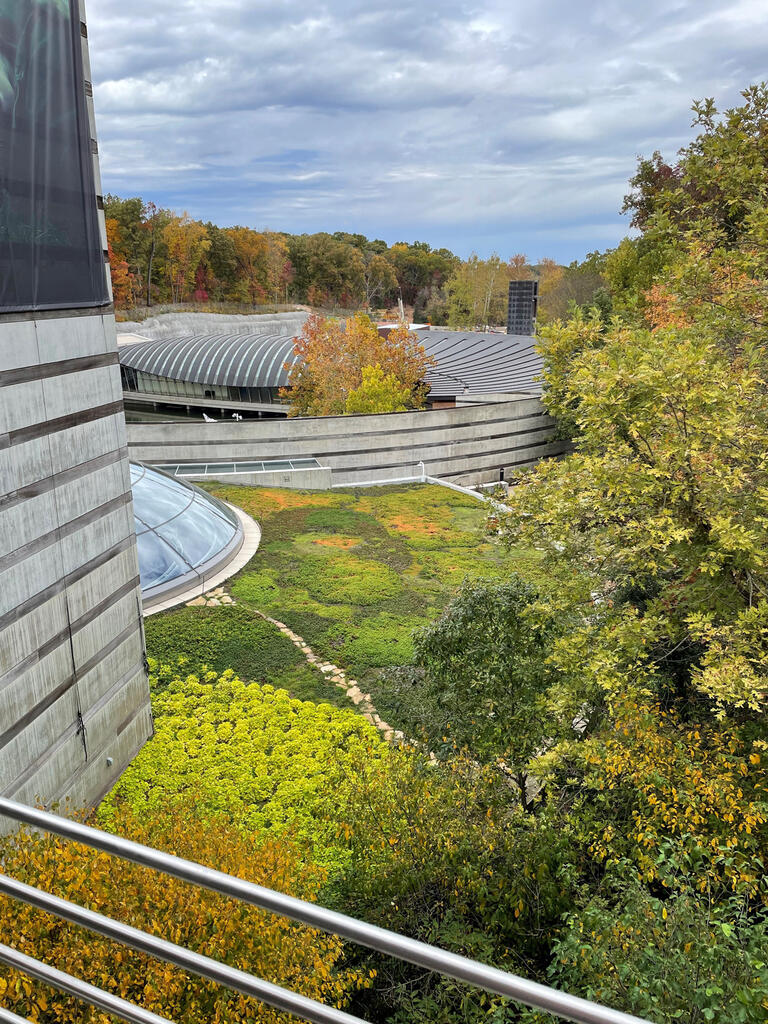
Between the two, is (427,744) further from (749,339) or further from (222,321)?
(222,321)

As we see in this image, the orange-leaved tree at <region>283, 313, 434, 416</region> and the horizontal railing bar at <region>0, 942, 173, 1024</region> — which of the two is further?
the orange-leaved tree at <region>283, 313, 434, 416</region>

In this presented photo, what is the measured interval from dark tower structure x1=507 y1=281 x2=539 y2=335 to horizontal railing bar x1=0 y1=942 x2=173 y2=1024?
76.3 metres

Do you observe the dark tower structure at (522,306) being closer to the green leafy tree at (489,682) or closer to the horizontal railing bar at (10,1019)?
the green leafy tree at (489,682)

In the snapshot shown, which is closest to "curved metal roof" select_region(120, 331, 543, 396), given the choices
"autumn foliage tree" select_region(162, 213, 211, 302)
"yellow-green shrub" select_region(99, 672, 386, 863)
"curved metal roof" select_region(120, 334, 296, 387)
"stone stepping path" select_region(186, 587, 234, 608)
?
"curved metal roof" select_region(120, 334, 296, 387)

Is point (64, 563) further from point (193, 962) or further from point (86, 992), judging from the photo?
point (193, 962)

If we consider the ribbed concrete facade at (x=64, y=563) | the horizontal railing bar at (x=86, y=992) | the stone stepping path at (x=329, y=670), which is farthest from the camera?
the stone stepping path at (x=329, y=670)

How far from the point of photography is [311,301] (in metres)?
102

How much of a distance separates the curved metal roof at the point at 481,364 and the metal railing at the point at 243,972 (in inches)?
1638

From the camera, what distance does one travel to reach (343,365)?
41469 mm

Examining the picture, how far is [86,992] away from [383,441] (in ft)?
107

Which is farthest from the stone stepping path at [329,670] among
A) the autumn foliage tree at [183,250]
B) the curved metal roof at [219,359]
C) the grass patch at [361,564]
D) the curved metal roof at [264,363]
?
the autumn foliage tree at [183,250]

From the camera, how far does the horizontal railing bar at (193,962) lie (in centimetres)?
165

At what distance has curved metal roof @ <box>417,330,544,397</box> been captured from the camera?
48.4m

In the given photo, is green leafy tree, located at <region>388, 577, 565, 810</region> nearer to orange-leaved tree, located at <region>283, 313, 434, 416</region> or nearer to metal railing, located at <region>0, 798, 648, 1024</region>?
metal railing, located at <region>0, 798, 648, 1024</region>
